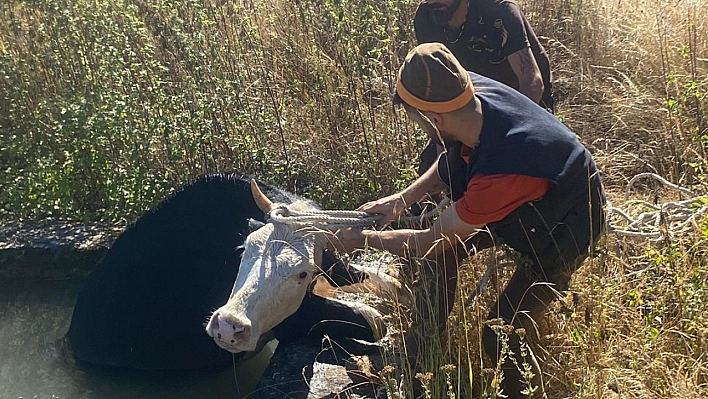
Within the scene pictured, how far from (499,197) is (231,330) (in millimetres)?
1161

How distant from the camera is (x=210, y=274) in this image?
14.4ft

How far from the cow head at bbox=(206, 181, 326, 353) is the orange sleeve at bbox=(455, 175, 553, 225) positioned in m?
0.76

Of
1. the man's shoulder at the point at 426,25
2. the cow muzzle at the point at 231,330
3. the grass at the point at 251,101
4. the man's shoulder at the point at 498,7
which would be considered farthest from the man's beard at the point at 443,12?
the cow muzzle at the point at 231,330

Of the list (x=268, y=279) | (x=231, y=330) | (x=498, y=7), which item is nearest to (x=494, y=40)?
(x=498, y=7)

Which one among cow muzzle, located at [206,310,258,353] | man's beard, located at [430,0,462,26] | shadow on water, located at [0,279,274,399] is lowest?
shadow on water, located at [0,279,274,399]

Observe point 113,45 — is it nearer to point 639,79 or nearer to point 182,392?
point 182,392

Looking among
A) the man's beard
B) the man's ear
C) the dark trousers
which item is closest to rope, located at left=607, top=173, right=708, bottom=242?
the dark trousers

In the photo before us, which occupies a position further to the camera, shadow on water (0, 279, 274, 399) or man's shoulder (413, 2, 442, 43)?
man's shoulder (413, 2, 442, 43)

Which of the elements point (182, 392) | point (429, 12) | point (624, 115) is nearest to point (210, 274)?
point (182, 392)

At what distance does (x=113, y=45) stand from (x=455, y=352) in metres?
4.00

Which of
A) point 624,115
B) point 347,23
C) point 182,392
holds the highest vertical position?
point 347,23

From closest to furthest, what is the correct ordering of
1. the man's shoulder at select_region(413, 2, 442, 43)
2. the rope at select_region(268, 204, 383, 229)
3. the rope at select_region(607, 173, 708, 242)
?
the rope at select_region(268, 204, 383, 229) → the rope at select_region(607, 173, 708, 242) → the man's shoulder at select_region(413, 2, 442, 43)

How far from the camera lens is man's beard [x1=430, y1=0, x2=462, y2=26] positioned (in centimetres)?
498

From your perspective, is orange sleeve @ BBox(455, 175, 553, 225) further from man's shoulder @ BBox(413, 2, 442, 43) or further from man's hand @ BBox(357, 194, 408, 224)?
man's shoulder @ BBox(413, 2, 442, 43)
